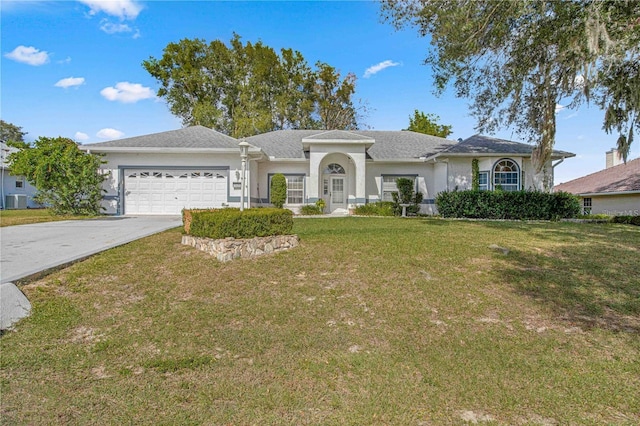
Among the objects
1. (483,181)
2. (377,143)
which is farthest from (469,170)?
(377,143)

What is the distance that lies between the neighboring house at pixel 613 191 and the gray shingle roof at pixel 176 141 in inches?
821

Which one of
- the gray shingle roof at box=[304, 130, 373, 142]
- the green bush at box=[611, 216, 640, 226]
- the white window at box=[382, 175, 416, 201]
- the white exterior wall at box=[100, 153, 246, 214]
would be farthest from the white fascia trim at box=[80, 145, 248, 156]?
the green bush at box=[611, 216, 640, 226]

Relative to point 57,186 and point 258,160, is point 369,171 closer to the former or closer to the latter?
point 258,160

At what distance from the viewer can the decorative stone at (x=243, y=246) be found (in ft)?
23.2

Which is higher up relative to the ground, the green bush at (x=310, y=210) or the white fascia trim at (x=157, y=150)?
the white fascia trim at (x=157, y=150)

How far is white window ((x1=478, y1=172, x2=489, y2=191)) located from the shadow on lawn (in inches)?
336

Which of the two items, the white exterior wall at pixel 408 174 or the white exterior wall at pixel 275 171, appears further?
the white exterior wall at pixel 408 174

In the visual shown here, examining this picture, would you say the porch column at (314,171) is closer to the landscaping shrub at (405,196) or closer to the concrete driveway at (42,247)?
the landscaping shrub at (405,196)

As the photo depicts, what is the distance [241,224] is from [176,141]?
38.5 feet

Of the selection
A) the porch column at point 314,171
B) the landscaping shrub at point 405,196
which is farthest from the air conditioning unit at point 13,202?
the landscaping shrub at point 405,196

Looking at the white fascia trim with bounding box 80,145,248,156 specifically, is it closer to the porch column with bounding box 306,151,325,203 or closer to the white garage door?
the white garage door

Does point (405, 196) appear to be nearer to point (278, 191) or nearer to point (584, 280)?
point (278, 191)

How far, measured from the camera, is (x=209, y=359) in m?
3.87

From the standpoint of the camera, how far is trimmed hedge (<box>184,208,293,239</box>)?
717cm
